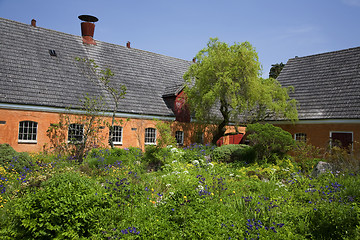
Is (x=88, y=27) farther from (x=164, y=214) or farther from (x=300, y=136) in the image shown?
(x=164, y=214)

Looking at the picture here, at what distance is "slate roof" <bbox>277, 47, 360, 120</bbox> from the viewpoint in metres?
17.0

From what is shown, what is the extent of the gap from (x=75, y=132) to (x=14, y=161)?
5849 millimetres

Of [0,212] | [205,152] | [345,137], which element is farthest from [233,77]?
[0,212]

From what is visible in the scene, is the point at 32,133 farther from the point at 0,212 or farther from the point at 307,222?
the point at 307,222

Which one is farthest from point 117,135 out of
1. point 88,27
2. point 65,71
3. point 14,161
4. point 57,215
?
point 57,215

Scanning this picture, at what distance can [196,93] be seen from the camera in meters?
17.5

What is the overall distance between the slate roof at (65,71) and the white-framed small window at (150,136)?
3.65ft

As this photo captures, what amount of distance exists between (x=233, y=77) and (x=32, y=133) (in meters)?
10.8

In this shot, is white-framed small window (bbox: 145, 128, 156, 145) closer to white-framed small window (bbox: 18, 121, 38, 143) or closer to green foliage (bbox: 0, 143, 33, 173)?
white-framed small window (bbox: 18, 121, 38, 143)

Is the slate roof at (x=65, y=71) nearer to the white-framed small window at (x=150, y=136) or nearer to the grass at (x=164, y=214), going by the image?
the white-framed small window at (x=150, y=136)

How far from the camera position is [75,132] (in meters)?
15.7

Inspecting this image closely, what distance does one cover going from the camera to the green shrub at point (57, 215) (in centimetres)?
488

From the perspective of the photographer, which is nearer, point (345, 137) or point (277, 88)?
point (345, 137)

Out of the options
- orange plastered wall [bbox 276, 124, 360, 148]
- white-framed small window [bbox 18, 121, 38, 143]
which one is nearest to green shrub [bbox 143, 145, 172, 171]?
white-framed small window [bbox 18, 121, 38, 143]
